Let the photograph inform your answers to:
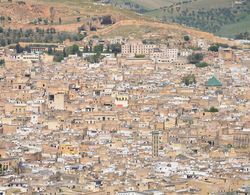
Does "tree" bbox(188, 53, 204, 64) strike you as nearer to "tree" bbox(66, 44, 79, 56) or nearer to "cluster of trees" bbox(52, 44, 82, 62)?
"cluster of trees" bbox(52, 44, 82, 62)

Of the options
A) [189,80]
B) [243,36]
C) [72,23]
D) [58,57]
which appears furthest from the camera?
[243,36]

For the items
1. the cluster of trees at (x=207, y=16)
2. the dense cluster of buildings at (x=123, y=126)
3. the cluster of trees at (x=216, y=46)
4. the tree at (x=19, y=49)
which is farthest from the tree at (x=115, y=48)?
the cluster of trees at (x=207, y=16)

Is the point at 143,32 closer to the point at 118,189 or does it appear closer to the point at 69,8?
the point at 69,8

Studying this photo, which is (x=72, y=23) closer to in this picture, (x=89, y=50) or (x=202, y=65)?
(x=89, y=50)

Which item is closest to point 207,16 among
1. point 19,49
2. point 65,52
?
point 19,49

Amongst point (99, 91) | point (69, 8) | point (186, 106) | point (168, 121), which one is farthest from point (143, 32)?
point (168, 121)

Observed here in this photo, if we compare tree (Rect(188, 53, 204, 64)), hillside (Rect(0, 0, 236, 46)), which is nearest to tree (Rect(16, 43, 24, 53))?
hillside (Rect(0, 0, 236, 46))

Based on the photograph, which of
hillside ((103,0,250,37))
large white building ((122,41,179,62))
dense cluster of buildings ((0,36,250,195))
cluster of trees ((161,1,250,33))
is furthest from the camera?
cluster of trees ((161,1,250,33))
